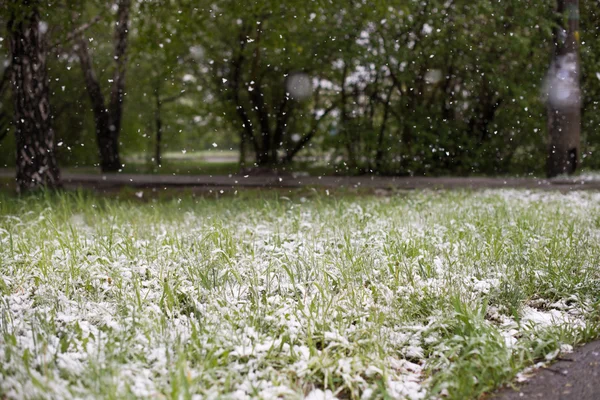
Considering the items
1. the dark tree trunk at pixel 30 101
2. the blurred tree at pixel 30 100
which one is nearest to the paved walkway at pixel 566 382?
the dark tree trunk at pixel 30 101

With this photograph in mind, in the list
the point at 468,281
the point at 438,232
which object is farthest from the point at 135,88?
the point at 468,281

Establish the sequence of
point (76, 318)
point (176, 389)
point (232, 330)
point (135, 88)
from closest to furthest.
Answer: point (176, 389) → point (232, 330) → point (76, 318) → point (135, 88)

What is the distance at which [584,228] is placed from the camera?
599 cm

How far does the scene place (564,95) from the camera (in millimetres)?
11258

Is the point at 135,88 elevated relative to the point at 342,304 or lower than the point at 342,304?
elevated

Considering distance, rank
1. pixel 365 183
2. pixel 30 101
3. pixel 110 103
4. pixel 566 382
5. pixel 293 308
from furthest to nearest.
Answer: pixel 110 103 → pixel 365 183 → pixel 30 101 → pixel 293 308 → pixel 566 382

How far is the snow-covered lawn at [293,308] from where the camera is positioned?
2891 mm

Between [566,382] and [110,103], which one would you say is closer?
[566,382]

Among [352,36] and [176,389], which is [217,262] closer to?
[176,389]

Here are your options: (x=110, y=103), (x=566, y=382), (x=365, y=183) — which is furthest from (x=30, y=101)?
(x=566, y=382)

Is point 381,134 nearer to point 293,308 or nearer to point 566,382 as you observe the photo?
point 293,308

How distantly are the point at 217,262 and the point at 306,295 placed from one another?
35.0 inches

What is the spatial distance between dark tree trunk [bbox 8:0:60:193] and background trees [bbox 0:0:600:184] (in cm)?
221

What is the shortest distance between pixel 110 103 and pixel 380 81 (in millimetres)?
6888
